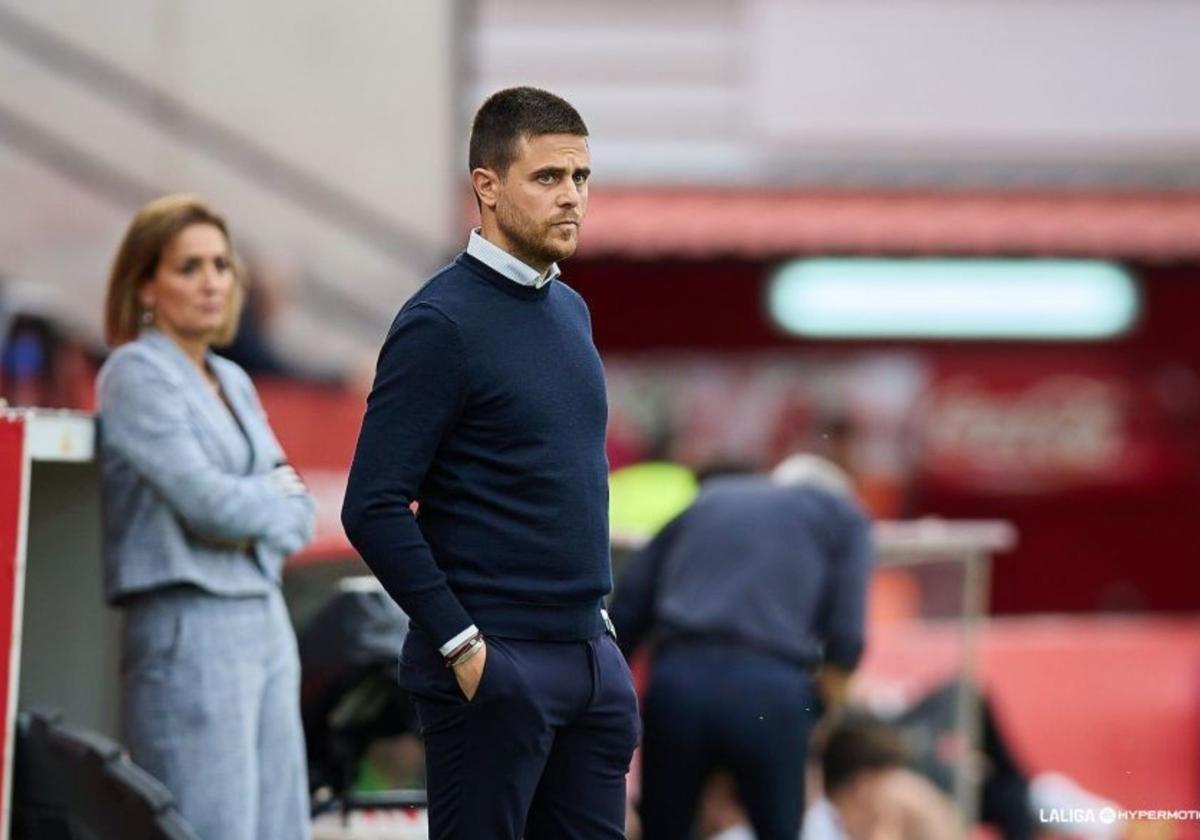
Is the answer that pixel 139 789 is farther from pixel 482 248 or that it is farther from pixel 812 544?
pixel 812 544

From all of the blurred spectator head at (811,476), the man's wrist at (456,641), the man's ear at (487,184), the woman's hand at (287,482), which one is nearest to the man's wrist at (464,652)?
the man's wrist at (456,641)

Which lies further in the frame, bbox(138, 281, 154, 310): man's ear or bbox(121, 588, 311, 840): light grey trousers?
bbox(138, 281, 154, 310): man's ear

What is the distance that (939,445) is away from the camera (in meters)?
15.5

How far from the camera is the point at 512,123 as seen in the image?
440 centimetres

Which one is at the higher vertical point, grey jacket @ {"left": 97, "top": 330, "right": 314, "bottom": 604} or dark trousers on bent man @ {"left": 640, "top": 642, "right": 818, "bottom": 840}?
grey jacket @ {"left": 97, "top": 330, "right": 314, "bottom": 604}

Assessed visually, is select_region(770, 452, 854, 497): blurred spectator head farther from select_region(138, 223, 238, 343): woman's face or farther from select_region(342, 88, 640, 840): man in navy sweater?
select_region(342, 88, 640, 840): man in navy sweater

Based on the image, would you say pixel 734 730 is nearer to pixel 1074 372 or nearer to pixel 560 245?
pixel 560 245

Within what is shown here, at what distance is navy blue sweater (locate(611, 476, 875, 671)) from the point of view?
22.8 feet

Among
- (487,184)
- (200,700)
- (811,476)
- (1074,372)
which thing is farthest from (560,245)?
(1074,372)

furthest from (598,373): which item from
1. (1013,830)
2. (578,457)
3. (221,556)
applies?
(1013,830)

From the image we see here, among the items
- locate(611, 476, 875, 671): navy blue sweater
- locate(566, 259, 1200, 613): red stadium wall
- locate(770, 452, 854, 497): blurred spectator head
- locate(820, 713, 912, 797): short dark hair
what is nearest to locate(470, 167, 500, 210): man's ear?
locate(611, 476, 875, 671): navy blue sweater

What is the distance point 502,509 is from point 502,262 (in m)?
0.43

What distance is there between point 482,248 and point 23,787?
5.56 feet
